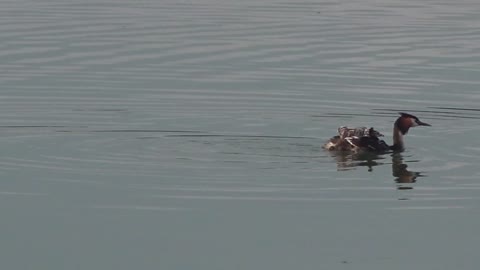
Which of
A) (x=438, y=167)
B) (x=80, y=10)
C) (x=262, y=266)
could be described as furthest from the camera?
(x=80, y=10)

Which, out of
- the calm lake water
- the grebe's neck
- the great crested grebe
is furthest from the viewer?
the grebe's neck

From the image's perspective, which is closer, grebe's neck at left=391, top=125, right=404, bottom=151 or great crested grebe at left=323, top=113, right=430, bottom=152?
great crested grebe at left=323, top=113, right=430, bottom=152

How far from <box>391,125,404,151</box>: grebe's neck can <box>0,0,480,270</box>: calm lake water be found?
18 centimetres

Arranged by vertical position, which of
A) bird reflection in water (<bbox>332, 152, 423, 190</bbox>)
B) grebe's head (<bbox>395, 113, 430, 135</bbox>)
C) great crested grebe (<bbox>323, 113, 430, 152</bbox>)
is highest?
grebe's head (<bbox>395, 113, 430, 135</bbox>)

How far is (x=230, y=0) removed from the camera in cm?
3094

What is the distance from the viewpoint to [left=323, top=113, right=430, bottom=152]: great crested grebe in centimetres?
1719

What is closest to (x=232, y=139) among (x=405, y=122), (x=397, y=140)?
(x=397, y=140)

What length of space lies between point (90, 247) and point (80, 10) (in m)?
17.2

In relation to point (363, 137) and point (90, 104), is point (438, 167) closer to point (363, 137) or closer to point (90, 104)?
point (363, 137)

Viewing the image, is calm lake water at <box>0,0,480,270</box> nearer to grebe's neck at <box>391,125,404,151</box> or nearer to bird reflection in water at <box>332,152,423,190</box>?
bird reflection in water at <box>332,152,423,190</box>

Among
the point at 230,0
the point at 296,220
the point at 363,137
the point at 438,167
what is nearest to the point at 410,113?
the point at 363,137

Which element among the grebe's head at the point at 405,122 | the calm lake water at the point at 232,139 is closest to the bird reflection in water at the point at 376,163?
the calm lake water at the point at 232,139

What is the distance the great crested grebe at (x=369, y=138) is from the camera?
17188 millimetres

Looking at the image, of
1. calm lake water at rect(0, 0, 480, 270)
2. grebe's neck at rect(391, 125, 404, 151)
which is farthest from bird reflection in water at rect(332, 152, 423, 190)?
grebe's neck at rect(391, 125, 404, 151)
